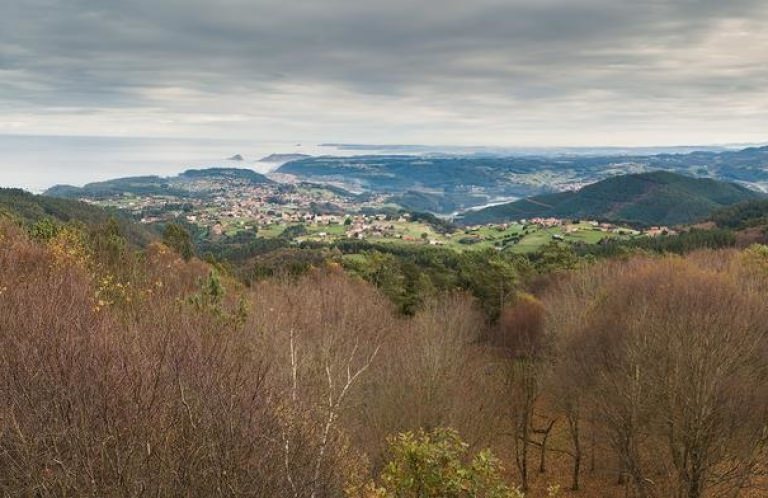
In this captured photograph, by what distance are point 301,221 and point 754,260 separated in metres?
157

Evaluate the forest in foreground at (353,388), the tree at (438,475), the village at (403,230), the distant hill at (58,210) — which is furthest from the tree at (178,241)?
the village at (403,230)

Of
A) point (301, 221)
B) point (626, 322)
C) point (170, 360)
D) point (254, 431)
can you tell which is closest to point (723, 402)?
point (626, 322)

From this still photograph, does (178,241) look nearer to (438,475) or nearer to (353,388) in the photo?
(353,388)

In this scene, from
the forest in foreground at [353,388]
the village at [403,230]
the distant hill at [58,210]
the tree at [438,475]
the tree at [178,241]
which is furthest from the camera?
the village at [403,230]

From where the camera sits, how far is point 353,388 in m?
19.5

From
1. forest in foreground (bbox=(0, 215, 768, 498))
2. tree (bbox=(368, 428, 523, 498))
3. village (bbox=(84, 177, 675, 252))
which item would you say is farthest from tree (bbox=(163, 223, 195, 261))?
village (bbox=(84, 177, 675, 252))

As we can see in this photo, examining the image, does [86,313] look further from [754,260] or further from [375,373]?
[754,260]

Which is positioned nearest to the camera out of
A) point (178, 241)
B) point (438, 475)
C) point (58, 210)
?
point (438, 475)

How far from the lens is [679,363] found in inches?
706

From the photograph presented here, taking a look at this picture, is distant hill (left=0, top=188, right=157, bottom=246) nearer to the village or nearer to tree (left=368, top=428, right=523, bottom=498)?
the village

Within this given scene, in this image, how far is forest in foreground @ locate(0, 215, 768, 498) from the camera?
8.40 meters

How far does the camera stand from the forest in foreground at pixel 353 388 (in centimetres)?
840

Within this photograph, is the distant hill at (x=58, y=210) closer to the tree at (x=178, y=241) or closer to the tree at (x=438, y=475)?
the tree at (x=178, y=241)

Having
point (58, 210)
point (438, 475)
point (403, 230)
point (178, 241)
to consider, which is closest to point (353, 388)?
point (438, 475)
